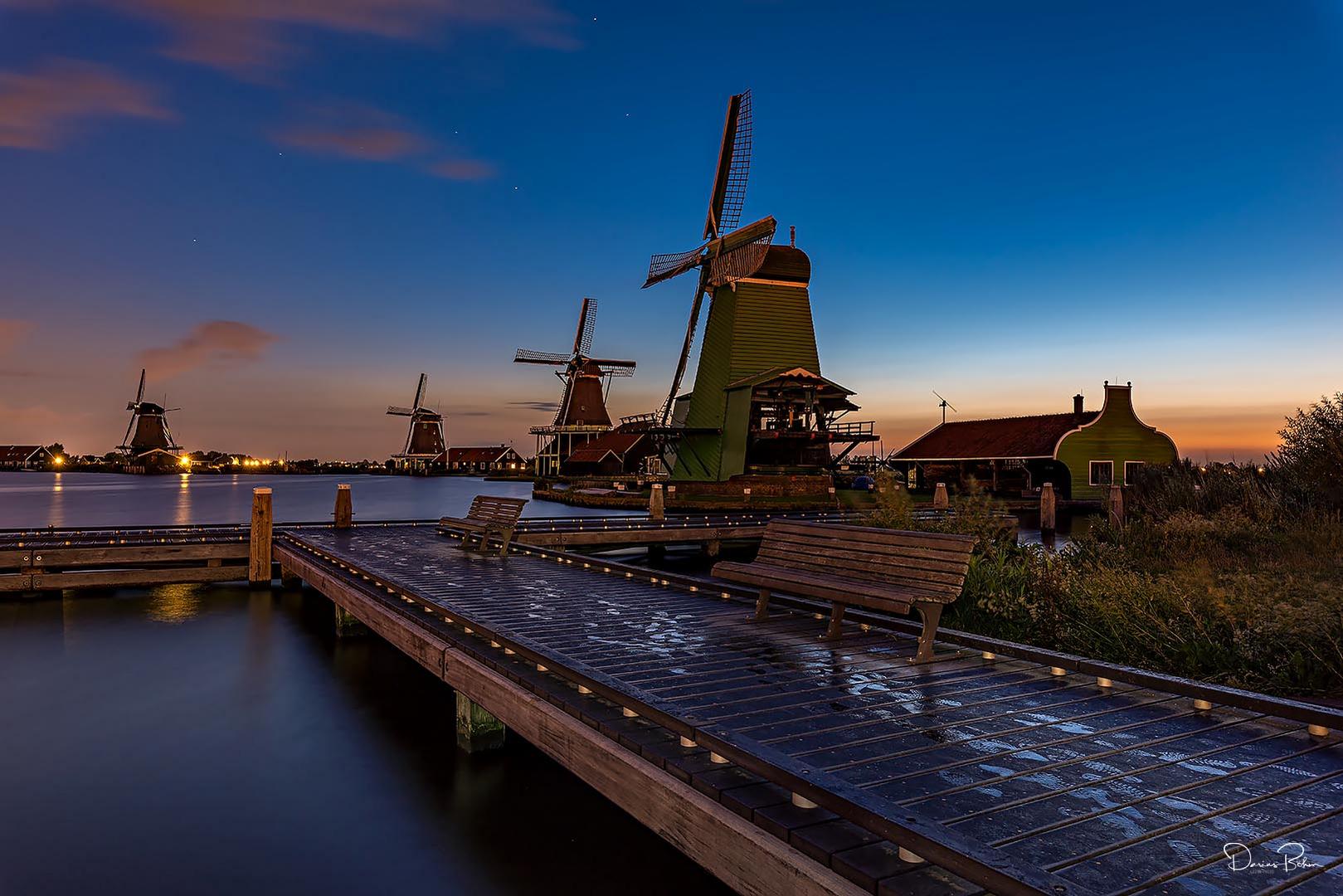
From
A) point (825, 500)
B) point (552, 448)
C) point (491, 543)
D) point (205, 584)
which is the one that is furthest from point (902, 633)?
point (552, 448)

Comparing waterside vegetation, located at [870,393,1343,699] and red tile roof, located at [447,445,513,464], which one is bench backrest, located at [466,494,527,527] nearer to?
waterside vegetation, located at [870,393,1343,699]

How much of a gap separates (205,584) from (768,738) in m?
14.4

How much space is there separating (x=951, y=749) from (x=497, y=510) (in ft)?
29.7

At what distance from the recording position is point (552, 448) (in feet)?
243

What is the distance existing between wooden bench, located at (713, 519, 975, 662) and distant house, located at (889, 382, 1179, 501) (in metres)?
28.9

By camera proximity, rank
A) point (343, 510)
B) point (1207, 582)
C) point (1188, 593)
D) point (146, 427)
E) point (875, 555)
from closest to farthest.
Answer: point (875, 555) < point (1207, 582) < point (1188, 593) < point (343, 510) < point (146, 427)

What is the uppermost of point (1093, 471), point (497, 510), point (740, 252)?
point (740, 252)

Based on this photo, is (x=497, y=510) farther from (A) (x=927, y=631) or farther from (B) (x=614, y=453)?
(B) (x=614, y=453)

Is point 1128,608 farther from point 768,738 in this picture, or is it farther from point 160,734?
point 160,734

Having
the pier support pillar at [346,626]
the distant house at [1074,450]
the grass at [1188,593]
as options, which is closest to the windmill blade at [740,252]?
the distant house at [1074,450]

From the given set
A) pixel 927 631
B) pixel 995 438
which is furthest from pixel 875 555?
pixel 995 438

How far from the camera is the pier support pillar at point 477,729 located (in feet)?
20.5

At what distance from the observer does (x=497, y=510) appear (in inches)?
463

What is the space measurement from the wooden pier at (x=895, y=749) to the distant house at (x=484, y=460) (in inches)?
4196
